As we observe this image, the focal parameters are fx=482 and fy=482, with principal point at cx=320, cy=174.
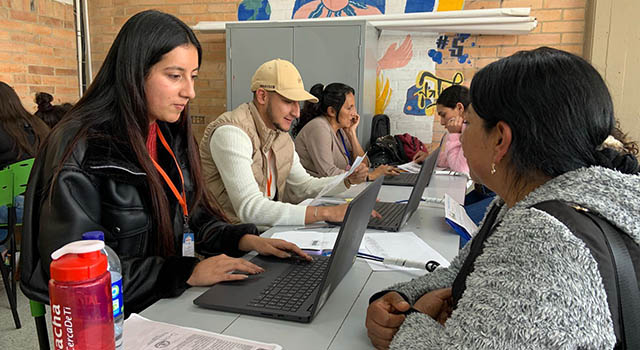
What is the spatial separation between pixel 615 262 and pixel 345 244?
0.55m

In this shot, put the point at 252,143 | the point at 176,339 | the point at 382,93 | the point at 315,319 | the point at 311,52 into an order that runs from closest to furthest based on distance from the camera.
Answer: the point at 176,339 < the point at 315,319 < the point at 252,143 < the point at 311,52 < the point at 382,93

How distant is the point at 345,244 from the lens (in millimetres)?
1091

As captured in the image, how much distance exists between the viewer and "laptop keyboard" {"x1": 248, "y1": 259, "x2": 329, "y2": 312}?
1.08m

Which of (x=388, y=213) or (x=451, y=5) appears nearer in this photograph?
(x=388, y=213)

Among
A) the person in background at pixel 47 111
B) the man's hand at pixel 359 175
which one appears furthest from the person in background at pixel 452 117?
the person in background at pixel 47 111

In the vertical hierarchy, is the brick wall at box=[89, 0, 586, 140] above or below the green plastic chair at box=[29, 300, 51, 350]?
above

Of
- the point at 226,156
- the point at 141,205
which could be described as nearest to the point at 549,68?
the point at 141,205

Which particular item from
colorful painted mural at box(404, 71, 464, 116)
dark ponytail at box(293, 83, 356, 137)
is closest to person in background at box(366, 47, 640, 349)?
dark ponytail at box(293, 83, 356, 137)

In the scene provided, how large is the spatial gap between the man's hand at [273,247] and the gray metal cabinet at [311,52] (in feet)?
9.73

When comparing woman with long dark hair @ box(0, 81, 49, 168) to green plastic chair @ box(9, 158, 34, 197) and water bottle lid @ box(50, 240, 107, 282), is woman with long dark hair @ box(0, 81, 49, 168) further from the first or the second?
water bottle lid @ box(50, 240, 107, 282)

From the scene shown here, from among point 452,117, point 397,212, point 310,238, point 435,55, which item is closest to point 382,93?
point 435,55

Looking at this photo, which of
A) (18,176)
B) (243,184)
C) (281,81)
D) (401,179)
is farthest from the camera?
(401,179)

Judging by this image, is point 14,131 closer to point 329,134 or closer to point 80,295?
point 329,134

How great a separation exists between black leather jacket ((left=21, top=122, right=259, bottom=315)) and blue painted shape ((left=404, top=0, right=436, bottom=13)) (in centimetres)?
394
